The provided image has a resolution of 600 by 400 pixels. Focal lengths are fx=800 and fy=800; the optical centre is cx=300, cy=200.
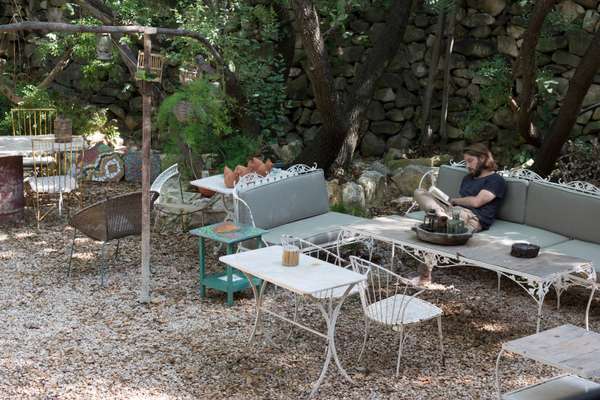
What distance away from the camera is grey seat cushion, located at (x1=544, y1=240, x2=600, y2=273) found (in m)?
5.53

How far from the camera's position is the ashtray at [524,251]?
499 centimetres

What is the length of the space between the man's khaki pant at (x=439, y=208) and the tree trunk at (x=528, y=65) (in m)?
1.75

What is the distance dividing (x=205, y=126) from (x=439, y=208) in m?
2.75

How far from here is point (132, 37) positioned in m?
10.0

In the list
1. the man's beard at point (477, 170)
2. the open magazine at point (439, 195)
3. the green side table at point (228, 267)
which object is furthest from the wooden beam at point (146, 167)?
the man's beard at point (477, 170)

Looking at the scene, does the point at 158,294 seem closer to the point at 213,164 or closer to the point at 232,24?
the point at 213,164

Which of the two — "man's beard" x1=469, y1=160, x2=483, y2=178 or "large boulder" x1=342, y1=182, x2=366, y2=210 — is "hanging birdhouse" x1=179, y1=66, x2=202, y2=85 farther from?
"man's beard" x1=469, y1=160, x2=483, y2=178

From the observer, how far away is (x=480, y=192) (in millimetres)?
6199

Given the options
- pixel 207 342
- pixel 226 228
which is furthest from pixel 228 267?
pixel 207 342

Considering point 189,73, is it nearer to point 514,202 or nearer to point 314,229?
point 314,229

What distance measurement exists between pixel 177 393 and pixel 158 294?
166 centimetres

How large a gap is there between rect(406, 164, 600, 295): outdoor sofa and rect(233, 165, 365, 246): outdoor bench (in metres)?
0.73

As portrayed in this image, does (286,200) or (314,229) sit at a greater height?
(286,200)

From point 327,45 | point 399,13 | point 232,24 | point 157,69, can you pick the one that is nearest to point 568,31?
point 399,13
